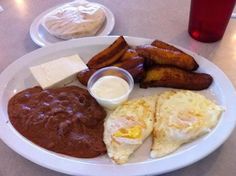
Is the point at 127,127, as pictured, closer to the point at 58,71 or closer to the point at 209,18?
the point at 58,71

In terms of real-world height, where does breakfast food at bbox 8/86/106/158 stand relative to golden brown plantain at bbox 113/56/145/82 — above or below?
below

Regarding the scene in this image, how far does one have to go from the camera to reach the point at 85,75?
4.01ft

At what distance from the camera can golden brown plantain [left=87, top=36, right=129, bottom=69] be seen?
126 cm

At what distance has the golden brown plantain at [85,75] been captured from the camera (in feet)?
3.99

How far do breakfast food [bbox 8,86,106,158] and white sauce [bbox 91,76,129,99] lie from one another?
1.5 inches

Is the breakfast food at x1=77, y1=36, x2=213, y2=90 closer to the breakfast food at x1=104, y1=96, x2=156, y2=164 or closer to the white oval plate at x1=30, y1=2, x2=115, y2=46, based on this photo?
the breakfast food at x1=104, y1=96, x2=156, y2=164

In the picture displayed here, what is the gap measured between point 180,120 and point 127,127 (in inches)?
7.2

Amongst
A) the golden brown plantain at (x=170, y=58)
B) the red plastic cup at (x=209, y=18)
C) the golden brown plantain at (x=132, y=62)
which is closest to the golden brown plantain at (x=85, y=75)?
the golden brown plantain at (x=132, y=62)

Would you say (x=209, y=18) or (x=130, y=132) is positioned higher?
(x=209, y=18)

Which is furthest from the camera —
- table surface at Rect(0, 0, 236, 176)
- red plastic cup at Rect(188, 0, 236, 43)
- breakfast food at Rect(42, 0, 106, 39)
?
breakfast food at Rect(42, 0, 106, 39)

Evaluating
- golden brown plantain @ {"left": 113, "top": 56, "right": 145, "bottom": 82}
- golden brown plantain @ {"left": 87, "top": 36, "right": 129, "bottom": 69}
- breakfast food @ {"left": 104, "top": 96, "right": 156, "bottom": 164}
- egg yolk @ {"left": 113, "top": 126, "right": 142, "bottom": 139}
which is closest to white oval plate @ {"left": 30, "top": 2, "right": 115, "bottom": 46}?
golden brown plantain @ {"left": 87, "top": 36, "right": 129, "bottom": 69}

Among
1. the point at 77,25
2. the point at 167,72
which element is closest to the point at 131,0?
the point at 77,25

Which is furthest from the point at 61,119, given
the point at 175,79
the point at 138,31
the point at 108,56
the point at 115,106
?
the point at 138,31

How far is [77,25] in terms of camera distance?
1441 mm
